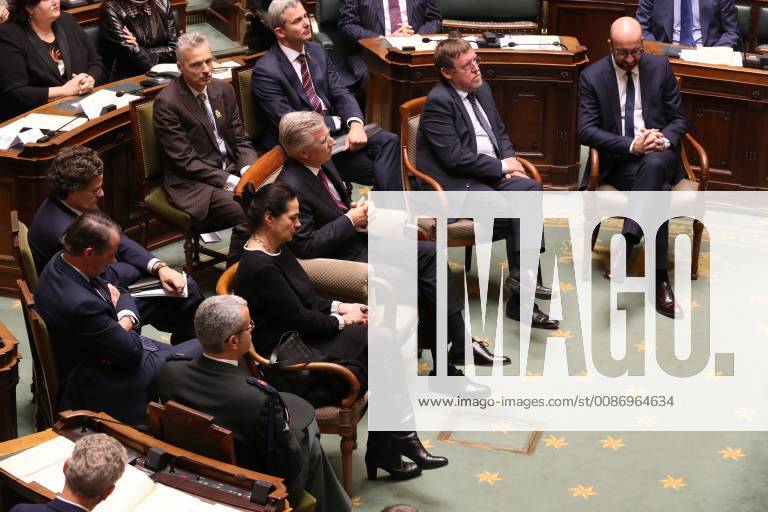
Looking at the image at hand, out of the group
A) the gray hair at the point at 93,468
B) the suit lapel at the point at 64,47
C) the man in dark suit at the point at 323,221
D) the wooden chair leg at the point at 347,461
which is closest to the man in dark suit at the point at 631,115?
the man in dark suit at the point at 323,221

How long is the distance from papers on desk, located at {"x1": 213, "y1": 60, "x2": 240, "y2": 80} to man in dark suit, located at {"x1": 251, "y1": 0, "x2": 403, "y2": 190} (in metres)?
0.39

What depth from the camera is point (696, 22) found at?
295 inches

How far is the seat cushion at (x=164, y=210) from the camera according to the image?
18.7 ft

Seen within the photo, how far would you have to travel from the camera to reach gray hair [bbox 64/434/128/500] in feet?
9.58

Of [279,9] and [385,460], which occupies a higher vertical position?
[279,9]

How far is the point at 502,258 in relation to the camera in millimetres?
6383

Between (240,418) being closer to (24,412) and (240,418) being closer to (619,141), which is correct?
(24,412)

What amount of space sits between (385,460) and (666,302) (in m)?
2.03

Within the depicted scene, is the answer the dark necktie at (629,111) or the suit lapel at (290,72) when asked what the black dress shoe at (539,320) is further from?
the suit lapel at (290,72)

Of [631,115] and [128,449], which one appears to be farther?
[631,115]

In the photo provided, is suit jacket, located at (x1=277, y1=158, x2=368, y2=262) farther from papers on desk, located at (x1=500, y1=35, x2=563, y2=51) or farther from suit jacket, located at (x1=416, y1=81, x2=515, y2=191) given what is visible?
papers on desk, located at (x1=500, y1=35, x2=563, y2=51)

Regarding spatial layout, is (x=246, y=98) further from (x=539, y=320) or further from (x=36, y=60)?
(x=539, y=320)

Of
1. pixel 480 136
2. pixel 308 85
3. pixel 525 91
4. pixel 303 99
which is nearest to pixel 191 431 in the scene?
pixel 480 136

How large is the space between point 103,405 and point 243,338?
711mm
